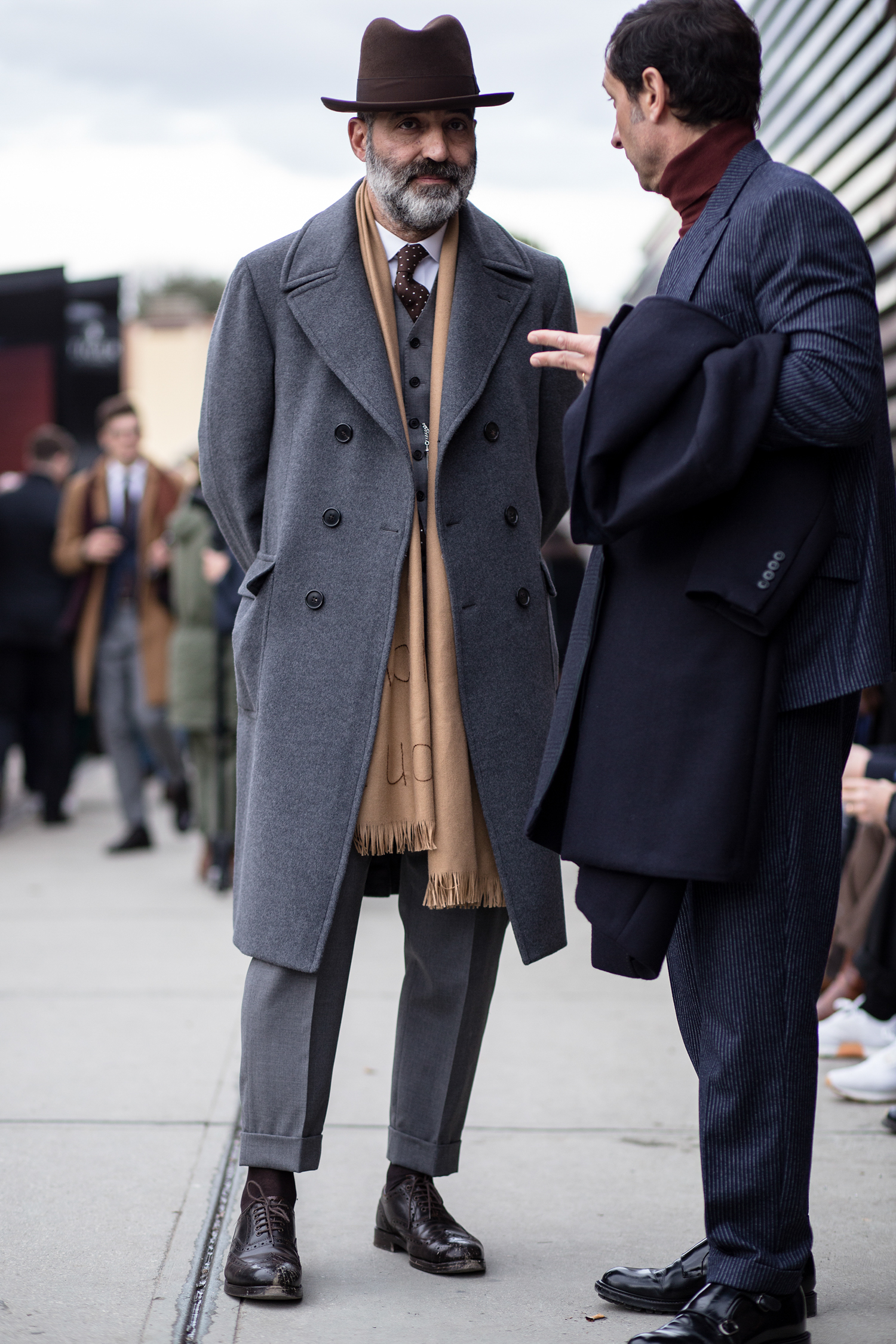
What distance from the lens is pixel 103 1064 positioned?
4.16m

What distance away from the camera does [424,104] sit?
2.75m

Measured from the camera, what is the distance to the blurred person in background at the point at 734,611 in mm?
2264

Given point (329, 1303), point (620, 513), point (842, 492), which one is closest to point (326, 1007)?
point (329, 1303)

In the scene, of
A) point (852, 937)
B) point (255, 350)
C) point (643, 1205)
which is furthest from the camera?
point (852, 937)

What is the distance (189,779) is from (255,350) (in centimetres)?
734

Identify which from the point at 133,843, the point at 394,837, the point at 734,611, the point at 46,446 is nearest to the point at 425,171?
the point at 734,611

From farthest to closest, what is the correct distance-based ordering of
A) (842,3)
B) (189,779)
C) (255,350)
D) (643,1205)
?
(189,779) < (842,3) < (643,1205) < (255,350)

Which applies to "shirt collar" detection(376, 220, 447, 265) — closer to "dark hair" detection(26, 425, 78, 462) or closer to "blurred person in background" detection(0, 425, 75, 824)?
"blurred person in background" detection(0, 425, 75, 824)

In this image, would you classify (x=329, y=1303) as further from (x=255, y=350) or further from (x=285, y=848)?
(x=255, y=350)

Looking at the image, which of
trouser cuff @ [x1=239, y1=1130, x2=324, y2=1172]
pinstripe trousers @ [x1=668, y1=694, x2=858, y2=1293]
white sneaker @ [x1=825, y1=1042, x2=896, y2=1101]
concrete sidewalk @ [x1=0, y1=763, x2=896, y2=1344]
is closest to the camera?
pinstripe trousers @ [x1=668, y1=694, x2=858, y2=1293]

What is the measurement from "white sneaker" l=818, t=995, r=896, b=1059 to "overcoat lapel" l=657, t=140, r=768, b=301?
7.85ft

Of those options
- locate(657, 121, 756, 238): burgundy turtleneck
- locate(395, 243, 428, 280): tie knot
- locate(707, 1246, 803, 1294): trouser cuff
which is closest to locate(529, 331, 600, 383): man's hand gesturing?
locate(657, 121, 756, 238): burgundy turtleneck

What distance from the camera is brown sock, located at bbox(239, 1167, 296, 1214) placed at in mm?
2760

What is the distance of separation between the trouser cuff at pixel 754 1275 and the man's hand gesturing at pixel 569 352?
1350 mm
